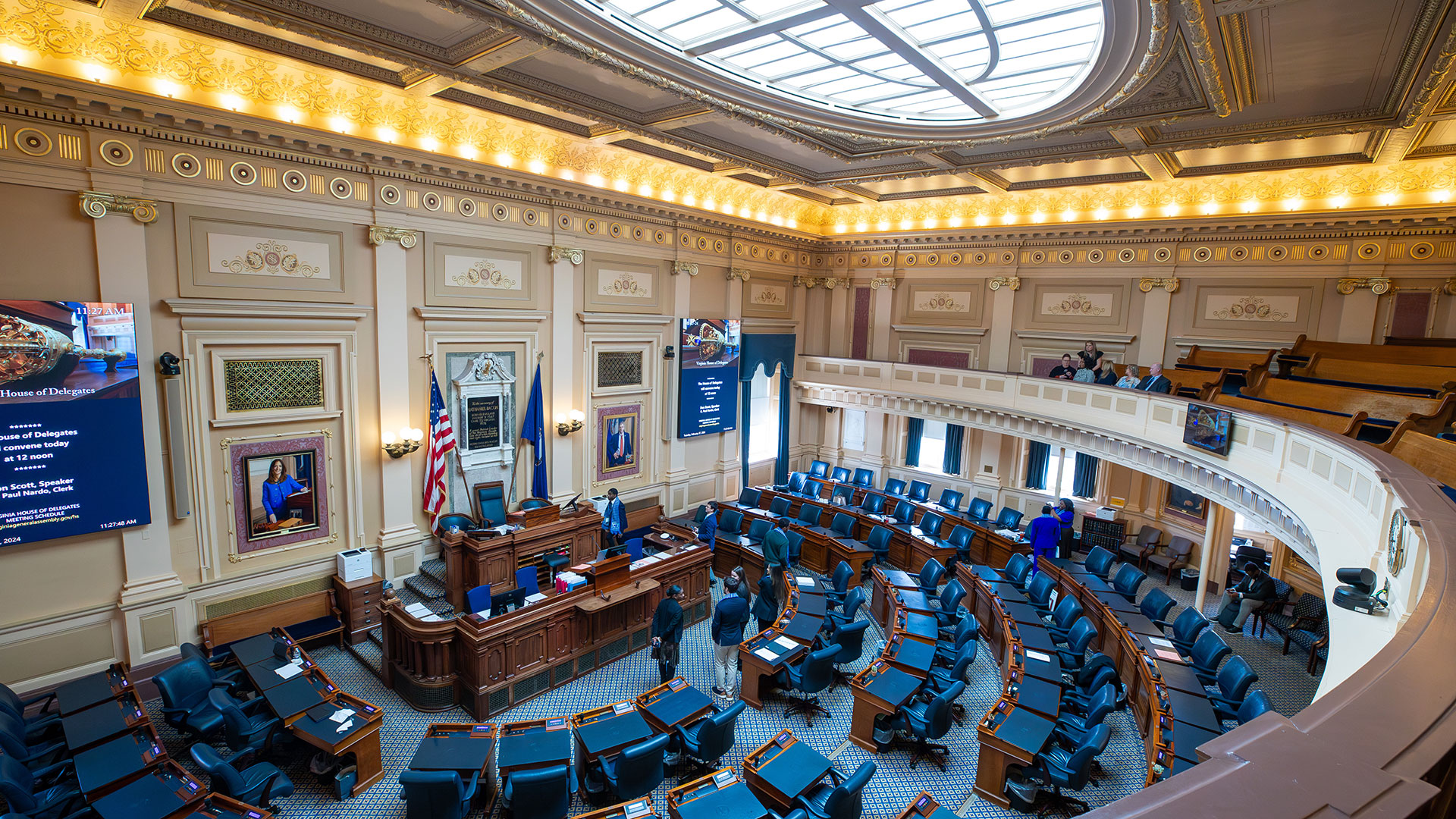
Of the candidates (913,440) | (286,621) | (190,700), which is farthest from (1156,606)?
(286,621)

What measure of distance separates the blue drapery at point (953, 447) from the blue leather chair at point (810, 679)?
31.8 ft

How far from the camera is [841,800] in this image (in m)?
5.87

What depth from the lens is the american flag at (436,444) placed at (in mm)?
10977

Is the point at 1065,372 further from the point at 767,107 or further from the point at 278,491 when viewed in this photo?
the point at 278,491

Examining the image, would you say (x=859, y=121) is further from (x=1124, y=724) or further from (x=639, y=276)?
(x=1124, y=724)

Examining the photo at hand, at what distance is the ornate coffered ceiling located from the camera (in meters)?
6.90

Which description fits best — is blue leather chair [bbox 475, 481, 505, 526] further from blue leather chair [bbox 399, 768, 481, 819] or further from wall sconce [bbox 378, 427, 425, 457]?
blue leather chair [bbox 399, 768, 481, 819]

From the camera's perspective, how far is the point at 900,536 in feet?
44.3

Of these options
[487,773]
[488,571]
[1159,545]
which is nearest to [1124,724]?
[1159,545]

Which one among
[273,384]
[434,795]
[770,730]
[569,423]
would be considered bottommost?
[770,730]

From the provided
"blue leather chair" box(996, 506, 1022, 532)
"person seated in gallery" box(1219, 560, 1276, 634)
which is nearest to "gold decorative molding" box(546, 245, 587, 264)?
"blue leather chair" box(996, 506, 1022, 532)

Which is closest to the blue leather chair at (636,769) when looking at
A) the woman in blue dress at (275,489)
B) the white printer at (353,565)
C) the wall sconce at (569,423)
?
the white printer at (353,565)

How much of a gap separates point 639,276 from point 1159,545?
12567mm

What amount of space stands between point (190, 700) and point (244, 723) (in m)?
1.13
